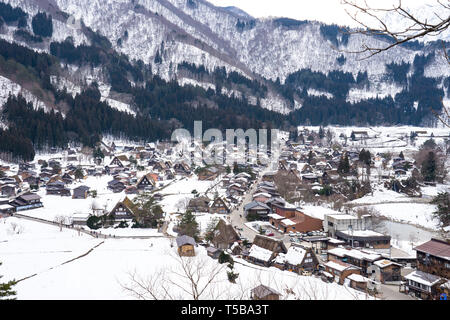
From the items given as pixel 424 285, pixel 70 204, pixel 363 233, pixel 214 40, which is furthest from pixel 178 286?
pixel 214 40

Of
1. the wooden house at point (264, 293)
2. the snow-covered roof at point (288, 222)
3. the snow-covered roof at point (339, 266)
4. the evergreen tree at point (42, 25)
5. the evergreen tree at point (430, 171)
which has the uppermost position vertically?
the evergreen tree at point (42, 25)

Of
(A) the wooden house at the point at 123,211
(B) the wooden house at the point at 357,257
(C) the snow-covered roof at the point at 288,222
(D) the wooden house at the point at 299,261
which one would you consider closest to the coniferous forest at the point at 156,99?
(A) the wooden house at the point at 123,211

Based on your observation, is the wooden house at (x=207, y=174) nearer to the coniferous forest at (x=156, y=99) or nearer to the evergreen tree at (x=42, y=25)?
the coniferous forest at (x=156, y=99)

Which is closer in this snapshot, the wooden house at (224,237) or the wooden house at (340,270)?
the wooden house at (340,270)

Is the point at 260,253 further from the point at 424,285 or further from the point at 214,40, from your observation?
the point at 214,40

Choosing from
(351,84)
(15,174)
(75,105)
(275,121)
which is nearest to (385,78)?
(351,84)

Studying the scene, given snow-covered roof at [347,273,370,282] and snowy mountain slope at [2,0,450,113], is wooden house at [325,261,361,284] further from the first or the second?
snowy mountain slope at [2,0,450,113]

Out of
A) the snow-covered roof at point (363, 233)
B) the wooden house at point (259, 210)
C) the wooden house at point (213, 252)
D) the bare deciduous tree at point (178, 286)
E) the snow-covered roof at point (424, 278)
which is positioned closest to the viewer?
the bare deciduous tree at point (178, 286)

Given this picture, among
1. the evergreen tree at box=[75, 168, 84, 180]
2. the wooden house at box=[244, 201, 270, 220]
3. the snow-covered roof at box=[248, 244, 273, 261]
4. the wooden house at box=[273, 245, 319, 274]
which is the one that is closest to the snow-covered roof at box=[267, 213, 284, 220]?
the wooden house at box=[244, 201, 270, 220]
